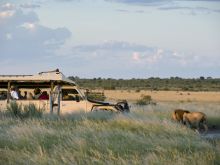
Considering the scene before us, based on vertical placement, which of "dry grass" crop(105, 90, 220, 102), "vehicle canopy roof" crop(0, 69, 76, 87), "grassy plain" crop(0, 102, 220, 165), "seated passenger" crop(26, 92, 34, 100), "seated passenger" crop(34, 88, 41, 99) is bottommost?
"dry grass" crop(105, 90, 220, 102)

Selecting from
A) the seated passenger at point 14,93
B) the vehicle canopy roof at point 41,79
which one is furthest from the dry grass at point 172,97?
the seated passenger at point 14,93

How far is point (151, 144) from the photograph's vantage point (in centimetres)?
1283

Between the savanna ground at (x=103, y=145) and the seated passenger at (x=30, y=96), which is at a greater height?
the seated passenger at (x=30, y=96)

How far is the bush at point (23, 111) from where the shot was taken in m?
20.1

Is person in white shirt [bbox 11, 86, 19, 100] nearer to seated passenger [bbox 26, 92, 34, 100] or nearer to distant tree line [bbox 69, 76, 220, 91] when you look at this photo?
seated passenger [bbox 26, 92, 34, 100]

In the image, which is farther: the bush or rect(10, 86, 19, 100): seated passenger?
rect(10, 86, 19, 100): seated passenger

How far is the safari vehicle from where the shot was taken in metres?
22.6

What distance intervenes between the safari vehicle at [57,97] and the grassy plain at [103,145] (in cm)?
561

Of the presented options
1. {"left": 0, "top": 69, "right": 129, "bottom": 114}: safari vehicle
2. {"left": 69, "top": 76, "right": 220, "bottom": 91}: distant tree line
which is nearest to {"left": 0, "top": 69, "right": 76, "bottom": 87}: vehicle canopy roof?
{"left": 0, "top": 69, "right": 129, "bottom": 114}: safari vehicle

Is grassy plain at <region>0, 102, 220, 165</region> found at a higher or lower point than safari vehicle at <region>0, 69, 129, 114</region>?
lower

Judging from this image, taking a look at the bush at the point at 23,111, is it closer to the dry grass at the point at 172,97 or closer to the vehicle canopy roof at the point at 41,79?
the vehicle canopy roof at the point at 41,79

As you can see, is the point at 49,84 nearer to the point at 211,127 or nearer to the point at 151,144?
the point at 211,127

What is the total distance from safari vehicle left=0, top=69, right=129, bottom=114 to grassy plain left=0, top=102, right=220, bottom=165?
18.4ft

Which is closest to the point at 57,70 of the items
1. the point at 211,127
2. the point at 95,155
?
the point at 211,127
